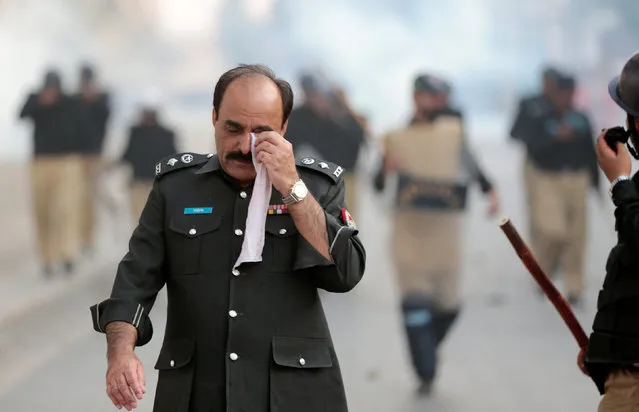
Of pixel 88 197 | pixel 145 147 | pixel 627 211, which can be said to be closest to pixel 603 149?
pixel 627 211

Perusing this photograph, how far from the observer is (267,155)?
8.17 ft

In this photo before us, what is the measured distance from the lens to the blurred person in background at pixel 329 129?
6.55 metres

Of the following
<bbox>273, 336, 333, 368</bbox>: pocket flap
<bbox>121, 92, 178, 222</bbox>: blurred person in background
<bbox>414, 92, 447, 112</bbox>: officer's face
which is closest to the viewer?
<bbox>273, 336, 333, 368</bbox>: pocket flap

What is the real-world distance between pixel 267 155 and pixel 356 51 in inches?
173

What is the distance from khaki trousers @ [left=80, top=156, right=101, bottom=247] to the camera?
6965mm

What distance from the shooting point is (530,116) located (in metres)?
6.71

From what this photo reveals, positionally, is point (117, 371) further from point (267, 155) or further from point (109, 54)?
point (109, 54)

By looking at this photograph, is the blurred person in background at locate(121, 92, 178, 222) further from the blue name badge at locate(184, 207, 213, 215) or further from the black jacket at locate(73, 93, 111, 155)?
the blue name badge at locate(184, 207, 213, 215)

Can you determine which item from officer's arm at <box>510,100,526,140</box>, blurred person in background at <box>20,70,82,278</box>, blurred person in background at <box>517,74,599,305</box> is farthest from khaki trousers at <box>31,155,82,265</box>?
blurred person in background at <box>517,74,599,305</box>

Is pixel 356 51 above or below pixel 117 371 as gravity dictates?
above

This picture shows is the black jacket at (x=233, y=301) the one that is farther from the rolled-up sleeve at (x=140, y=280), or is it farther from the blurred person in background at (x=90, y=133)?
the blurred person in background at (x=90, y=133)

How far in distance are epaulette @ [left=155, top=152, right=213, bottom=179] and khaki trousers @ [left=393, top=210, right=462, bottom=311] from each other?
3.90m

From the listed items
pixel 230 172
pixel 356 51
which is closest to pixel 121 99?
pixel 356 51

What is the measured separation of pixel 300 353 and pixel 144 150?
14.4 feet
